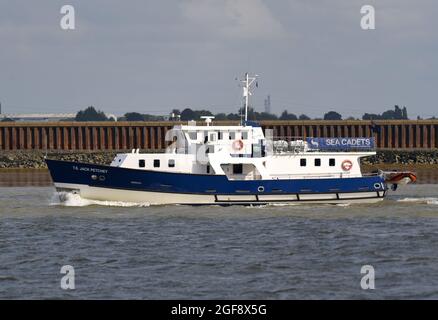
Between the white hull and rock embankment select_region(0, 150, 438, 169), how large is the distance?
126 ft

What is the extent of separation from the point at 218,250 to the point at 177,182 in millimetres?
13000

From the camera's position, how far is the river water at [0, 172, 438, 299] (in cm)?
2842

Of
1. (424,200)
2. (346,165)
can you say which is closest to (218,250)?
(346,165)

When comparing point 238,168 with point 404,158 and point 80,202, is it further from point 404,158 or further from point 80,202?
point 404,158

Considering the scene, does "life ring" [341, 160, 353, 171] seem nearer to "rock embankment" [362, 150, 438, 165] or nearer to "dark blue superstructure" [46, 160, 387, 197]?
"dark blue superstructure" [46, 160, 387, 197]

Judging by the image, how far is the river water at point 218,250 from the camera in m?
28.4

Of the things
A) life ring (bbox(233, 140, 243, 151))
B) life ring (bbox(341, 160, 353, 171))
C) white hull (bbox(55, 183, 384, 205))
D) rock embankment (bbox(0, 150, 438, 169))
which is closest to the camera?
white hull (bbox(55, 183, 384, 205))

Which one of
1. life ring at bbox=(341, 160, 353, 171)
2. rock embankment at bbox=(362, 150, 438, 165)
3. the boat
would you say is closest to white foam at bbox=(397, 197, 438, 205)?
the boat

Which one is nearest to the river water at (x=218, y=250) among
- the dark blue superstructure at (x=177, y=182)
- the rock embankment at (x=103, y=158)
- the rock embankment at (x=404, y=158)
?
the dark blue superstructure at (x=177, y=182)

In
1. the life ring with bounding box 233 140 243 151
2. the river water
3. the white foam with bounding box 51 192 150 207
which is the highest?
the life ring with bounding box 233 140 243 151

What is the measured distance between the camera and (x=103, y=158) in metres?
88.1

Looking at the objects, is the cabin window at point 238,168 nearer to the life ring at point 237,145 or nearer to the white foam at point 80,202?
the life ring at point 237,145

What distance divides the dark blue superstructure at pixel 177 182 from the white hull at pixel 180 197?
0.20 meters
